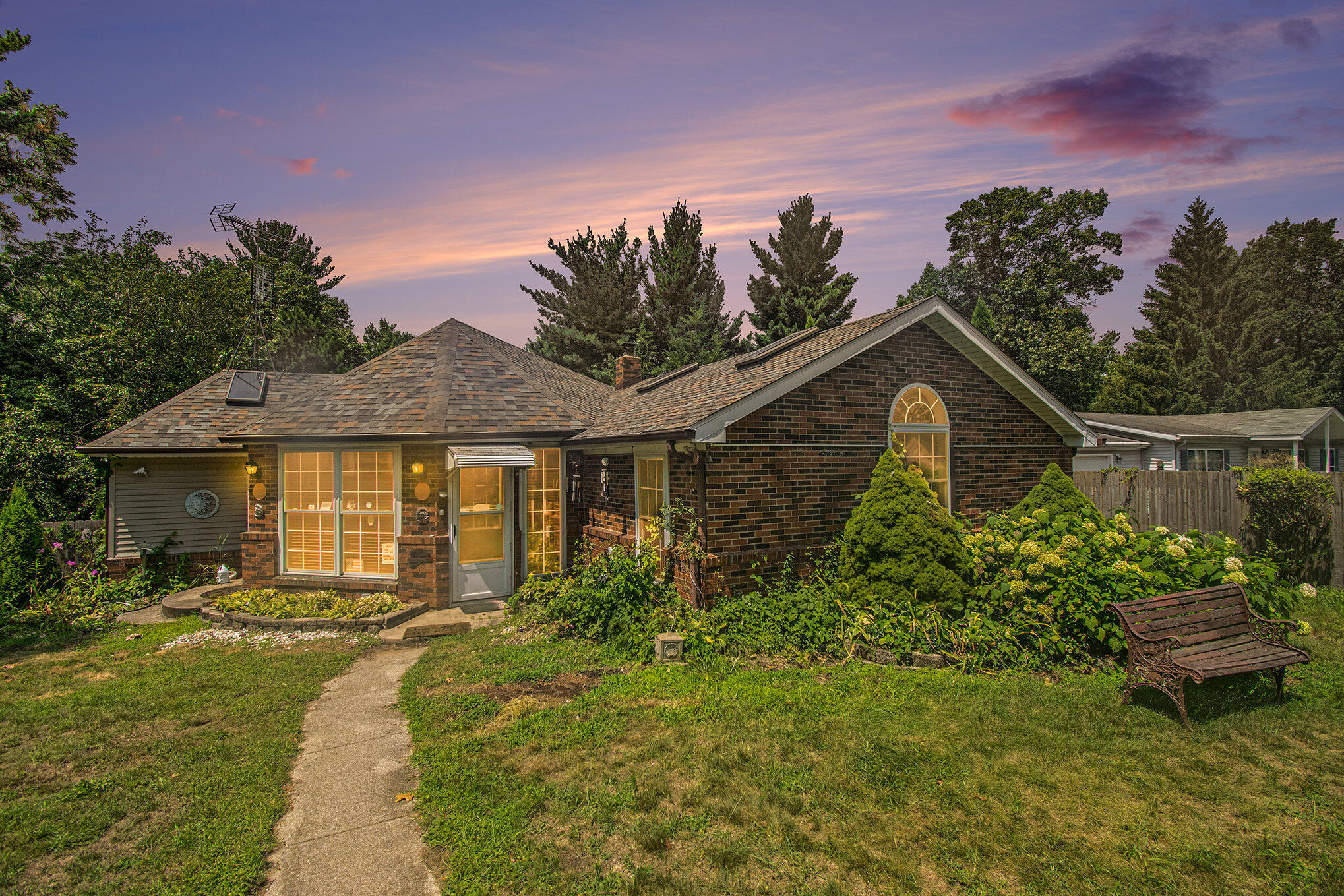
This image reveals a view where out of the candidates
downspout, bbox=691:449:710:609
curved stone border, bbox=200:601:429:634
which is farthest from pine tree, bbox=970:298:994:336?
curved stone border, bbox=200:601:429:634

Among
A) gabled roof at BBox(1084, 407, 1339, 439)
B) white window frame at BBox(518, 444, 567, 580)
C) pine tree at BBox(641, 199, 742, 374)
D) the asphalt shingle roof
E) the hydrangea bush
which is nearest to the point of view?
the hydrangea bush

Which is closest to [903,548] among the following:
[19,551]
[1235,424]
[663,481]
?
[663,481]

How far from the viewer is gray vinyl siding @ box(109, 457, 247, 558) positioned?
41.0 ft

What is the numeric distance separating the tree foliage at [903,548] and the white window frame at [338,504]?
307 inches

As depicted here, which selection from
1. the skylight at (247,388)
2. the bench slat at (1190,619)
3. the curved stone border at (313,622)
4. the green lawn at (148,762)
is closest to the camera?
the green lawn at (148,762)

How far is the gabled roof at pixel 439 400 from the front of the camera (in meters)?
10.5

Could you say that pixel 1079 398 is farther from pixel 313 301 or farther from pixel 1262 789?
pixel 313 301

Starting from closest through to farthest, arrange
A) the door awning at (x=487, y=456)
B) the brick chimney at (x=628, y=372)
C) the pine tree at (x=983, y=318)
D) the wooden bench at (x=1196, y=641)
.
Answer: the wooden bench at (x=1196, y=641) → the door awning at (x=487, y=456) → the brick chimney at (x=628, y=372) → the pine tree at (x=983, y=318)

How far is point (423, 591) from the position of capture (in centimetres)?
1017

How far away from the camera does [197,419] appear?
44.0 feet

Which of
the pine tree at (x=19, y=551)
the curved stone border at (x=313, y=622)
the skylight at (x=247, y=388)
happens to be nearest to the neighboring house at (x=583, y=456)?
the curved stone border at (x=313, y=622)

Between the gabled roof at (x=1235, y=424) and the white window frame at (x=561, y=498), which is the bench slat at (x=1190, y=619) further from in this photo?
the gabled roof at (x=1235, y=424)

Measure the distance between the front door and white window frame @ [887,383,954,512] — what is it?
6.78m

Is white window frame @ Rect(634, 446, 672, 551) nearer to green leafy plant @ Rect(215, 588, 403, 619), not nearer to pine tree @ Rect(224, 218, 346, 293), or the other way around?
green leafy plant @ Rect(215, 588, 403, 619)
